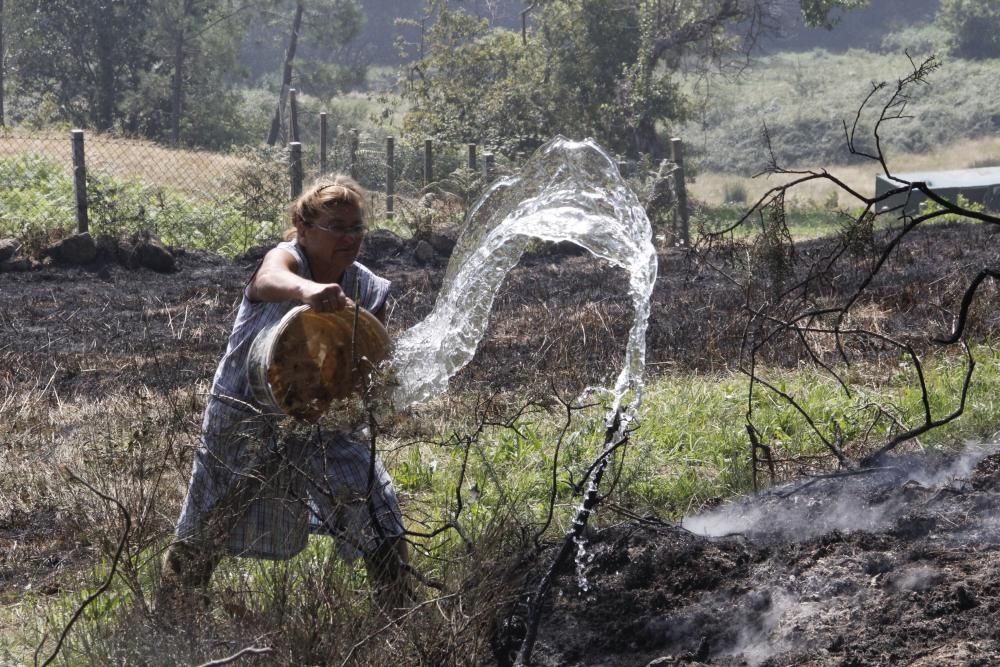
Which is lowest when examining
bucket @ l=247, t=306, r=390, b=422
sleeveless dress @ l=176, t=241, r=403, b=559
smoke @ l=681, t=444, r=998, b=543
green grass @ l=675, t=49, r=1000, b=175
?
green grass @ l=675, t=49, r=1000, b=175

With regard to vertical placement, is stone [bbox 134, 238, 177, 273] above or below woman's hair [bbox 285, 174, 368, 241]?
below

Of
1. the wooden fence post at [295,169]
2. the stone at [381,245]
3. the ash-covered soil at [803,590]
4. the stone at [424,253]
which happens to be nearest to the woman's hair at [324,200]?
the ash-covered soil at [803,590]

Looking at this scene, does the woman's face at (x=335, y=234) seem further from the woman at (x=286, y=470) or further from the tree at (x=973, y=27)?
the tree at (x=973, y=27)

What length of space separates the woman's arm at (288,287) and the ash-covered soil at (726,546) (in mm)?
885

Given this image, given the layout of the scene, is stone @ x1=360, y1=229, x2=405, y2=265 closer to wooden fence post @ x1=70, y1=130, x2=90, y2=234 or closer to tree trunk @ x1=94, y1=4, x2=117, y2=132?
wooden fence post @ x1=70, y1=130, x2=90, y2=234

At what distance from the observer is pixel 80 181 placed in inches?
487

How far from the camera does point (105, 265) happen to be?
11.8 meters

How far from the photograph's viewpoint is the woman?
3219mm

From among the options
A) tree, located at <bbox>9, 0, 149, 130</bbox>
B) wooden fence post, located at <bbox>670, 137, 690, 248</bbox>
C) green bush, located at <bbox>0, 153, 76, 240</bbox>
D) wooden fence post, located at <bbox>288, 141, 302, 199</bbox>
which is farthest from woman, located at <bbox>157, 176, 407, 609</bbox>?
tree, located at <bbox>9, 0, 149, 130</bbox>

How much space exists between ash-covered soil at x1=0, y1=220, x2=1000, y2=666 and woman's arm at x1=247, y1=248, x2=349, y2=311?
34.8 inches

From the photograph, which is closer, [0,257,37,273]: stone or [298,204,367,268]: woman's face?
[298,204,367,268]: woman's face

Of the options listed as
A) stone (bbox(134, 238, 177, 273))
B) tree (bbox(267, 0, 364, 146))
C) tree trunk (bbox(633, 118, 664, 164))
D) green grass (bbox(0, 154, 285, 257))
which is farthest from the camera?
tree (bbox(267, 0, 364, 146))

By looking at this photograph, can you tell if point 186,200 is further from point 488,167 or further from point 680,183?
point 680,183

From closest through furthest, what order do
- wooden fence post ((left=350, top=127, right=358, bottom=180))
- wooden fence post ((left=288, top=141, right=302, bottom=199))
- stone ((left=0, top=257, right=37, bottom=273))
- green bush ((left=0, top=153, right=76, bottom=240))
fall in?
1. stone ((left=0, top=257, right=37, bottom=273))
2. green bush ((left=0, top=153, right=76, bottom=240))
3. wooden fence post ((left=288, top=141, right=302, bottom=199))
4. wooden fence post ((left=350, top=127, right=358, bottom=180))
